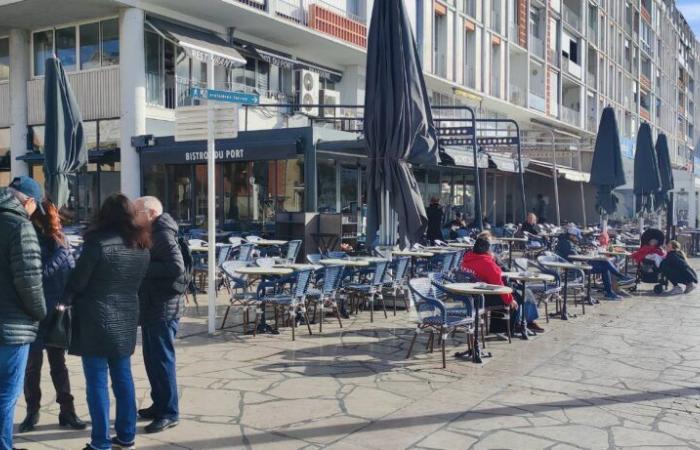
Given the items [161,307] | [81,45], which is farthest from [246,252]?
[81,45]

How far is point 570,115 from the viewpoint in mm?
40312

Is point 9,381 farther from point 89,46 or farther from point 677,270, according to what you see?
point 89,46

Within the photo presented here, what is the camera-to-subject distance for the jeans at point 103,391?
4344mm

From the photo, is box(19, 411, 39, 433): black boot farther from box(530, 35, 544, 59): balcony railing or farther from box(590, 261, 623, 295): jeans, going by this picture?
box(530, 35, 544, 59): balcony railing

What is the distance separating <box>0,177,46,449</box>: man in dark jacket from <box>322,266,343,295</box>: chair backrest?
5095 millimetres

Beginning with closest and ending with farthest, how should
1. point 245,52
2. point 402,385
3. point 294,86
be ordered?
point 402,385
point 245,52
point 294,86

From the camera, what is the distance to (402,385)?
20.9 feet

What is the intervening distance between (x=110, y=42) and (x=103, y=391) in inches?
628

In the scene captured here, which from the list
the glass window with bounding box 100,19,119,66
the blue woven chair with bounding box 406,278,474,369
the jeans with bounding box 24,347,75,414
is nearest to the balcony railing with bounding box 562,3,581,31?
the glass window with bounding box 100,19,119,66

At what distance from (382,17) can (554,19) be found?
3164 centimetres

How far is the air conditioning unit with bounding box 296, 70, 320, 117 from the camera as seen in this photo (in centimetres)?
2108

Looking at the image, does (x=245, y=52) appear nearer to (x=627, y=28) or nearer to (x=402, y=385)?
(x=402, y=385)

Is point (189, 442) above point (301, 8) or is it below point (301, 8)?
below

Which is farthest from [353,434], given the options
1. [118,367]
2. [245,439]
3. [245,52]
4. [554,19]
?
[554,19]
